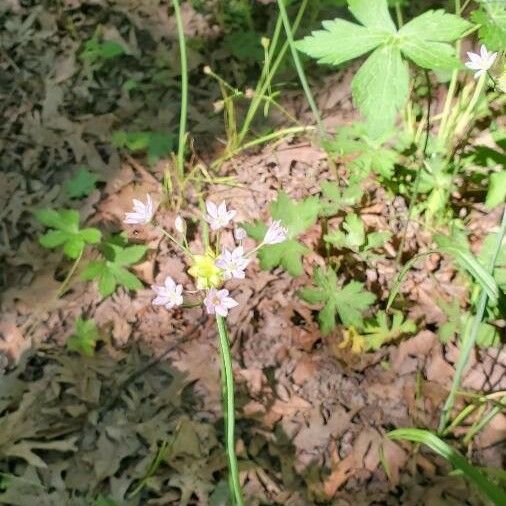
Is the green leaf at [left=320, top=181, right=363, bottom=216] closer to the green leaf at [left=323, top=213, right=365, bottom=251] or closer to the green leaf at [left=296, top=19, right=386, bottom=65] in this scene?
the green leaf at [left=323, top=213, right=365, bottom=251]

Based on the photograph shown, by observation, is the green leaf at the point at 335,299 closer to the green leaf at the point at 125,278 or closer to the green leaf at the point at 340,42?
the green leaf at the point at 125,278

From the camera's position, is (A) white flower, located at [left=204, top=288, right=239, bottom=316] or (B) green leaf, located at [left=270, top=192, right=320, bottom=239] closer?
(A) white flower, located at [left=204, top=288, right=239, bottom=316]

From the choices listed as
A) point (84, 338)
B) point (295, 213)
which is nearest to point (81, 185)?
point (84, 338)

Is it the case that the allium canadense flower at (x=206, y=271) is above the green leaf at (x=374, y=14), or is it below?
below

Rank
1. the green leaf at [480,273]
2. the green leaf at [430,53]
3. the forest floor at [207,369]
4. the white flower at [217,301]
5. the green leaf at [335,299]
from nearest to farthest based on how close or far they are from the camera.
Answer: the white flower at [217,301], the green leaf at [480,273], the green leaf at [430,53], the forest floor at [207,369], the green leaf at [335,299]

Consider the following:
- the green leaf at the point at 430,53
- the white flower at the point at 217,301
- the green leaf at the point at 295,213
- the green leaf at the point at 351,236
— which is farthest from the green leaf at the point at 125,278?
the green leaf at the point at 430,53

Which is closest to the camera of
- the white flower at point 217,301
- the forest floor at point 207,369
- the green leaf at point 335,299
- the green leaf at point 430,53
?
the white flower at point 217,301

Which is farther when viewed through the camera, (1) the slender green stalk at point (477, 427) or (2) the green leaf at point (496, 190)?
(2) the green leaf at point (496, 190)

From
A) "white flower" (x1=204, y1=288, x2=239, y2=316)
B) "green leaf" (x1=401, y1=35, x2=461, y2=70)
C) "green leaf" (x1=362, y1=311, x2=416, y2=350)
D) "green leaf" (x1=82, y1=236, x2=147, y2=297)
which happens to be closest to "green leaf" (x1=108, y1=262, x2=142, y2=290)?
"green leaf" (x1=82, y1=236, x2=147, y2=297)
